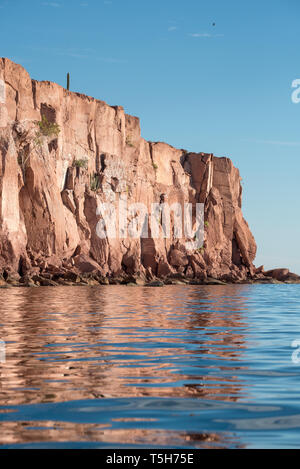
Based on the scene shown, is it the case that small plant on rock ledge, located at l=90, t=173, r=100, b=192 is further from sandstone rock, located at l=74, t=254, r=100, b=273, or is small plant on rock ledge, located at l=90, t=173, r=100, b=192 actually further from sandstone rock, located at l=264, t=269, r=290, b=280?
sandstone rock, located at l=264, t=269, r=290, b=280

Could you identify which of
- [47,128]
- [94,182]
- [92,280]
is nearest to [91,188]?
[94,182]

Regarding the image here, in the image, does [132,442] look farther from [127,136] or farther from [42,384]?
[127,136]

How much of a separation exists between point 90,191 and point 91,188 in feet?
5.90

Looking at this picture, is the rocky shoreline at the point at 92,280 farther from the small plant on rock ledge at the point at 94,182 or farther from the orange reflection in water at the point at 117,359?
the orange reflection in water at the point at 117,359

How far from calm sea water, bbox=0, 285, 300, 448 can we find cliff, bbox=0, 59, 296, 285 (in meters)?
31.8

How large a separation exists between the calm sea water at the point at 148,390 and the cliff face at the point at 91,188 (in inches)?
1355

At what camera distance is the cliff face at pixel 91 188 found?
49688 millimetres

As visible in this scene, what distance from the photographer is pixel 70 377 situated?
22.5 feet

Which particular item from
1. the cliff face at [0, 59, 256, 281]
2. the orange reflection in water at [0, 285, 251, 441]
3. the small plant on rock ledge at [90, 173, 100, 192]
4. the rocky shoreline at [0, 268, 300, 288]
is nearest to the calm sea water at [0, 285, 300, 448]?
the orange reflection in water at [0, 285, 251, 441]

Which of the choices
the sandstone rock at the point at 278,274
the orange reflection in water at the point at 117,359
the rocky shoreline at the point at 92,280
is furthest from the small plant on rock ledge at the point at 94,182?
the orange reflection in water at the point at 117,359

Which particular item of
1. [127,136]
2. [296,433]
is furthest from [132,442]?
[127,136]

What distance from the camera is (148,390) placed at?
20.3ft

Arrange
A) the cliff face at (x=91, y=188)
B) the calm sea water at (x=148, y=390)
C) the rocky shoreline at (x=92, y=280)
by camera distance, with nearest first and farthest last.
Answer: the calm sea water at (x=148, y=390) → the rocky shoreline at (x=92, y=280) → the cliff face at (x=91, y=188)

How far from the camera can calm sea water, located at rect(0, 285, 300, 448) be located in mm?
4508
